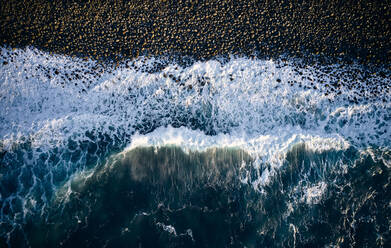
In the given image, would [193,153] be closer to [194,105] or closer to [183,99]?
[194,105]

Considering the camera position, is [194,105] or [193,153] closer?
[193,153]

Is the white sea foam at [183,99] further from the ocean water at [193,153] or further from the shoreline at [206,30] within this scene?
the shoreline at [206,30]

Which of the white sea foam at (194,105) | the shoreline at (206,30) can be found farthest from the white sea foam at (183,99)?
the shoreline at (206,30)

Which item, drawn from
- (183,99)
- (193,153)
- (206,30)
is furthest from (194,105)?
(206,30)

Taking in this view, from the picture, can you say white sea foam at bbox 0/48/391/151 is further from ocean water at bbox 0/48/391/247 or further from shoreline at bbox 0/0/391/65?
shoreline at bbox 0/0/391/65

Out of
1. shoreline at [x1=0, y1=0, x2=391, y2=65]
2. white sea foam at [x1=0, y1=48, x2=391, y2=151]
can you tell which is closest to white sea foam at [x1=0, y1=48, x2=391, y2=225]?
white sea foam at [x1=0, y1=48, x2=391, y2=151]

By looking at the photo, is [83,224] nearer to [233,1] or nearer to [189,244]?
[189,244]


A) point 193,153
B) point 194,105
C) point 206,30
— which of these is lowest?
point 193,153

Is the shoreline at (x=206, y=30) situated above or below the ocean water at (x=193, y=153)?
above

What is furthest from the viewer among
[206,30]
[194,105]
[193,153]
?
[206,30]
